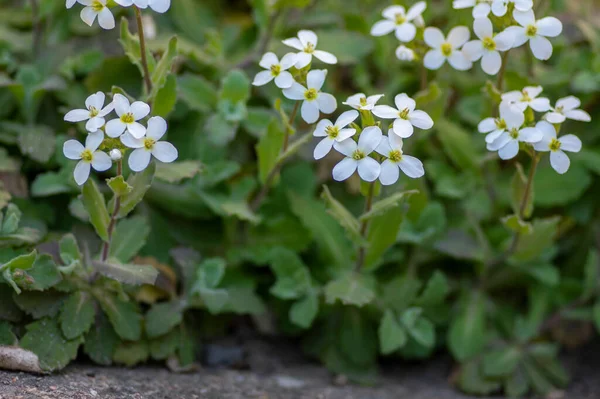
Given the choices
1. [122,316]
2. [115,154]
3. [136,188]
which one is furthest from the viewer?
[122,316]

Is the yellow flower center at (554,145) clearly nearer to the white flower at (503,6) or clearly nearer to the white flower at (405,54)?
the white flower at (503,6)

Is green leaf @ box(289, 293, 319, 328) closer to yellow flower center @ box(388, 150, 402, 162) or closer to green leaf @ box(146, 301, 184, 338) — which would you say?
green leaf @ box(146, 301, 184, 338)

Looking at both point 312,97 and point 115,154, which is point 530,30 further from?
point 115,154

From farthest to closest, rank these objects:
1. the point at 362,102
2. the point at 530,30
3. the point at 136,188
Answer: the point at 530,30
the point at 136,188
the point at 362,102

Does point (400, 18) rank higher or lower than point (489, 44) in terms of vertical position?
higher

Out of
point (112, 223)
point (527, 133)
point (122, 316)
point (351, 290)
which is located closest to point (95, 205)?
point (112, 223)

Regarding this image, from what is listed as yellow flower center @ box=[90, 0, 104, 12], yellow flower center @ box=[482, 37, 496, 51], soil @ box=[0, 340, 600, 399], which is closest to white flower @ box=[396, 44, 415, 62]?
yellow flower center @ box=[482, 37, 496, 51]

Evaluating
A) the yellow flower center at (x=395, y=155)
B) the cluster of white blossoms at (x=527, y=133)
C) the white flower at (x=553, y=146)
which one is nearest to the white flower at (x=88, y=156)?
the yellow flower center at (x=395, y=155)
